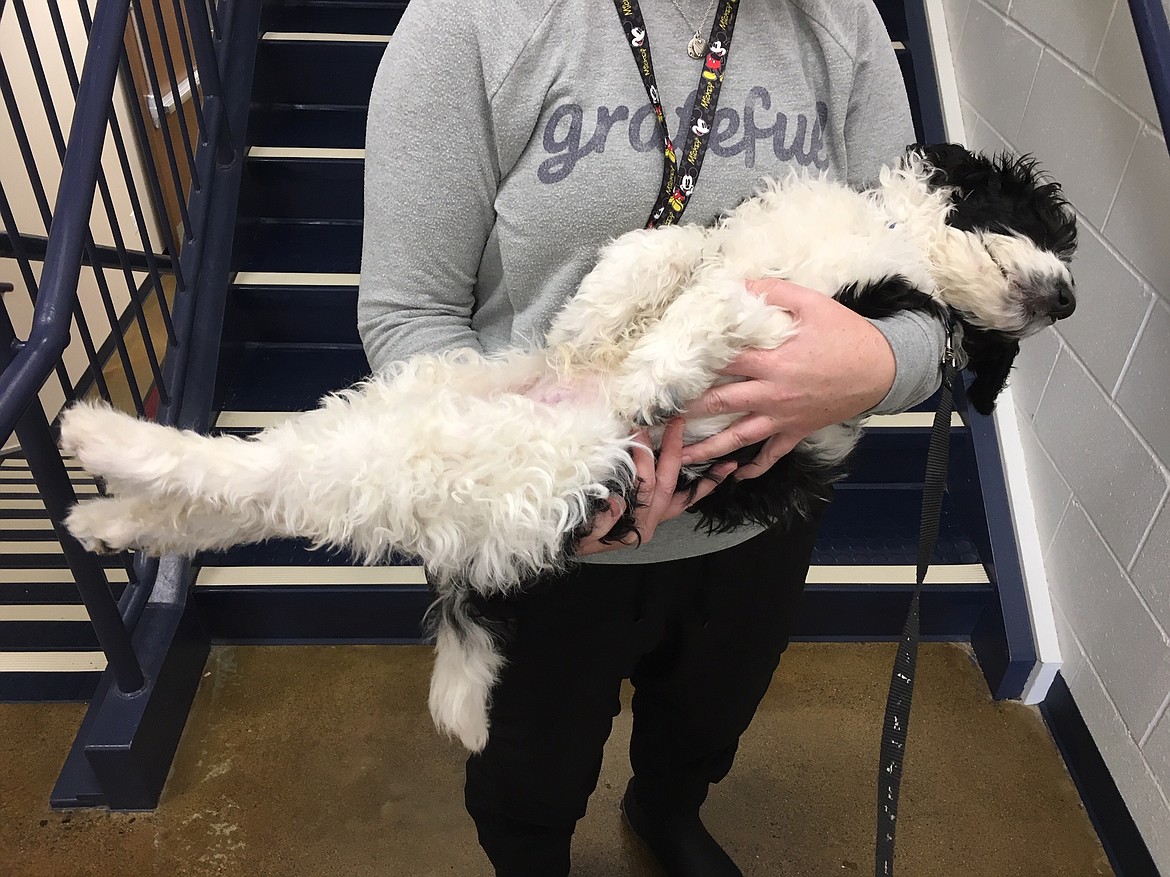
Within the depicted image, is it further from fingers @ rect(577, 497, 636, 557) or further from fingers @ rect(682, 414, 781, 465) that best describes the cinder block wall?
fingers @ rect(577, 497, 636, 557)

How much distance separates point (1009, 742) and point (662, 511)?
5.45 ft

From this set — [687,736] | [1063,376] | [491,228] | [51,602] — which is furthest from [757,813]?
[51,602]

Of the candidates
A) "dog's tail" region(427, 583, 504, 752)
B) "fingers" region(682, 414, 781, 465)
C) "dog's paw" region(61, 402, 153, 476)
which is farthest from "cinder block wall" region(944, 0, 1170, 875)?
"dog's paw" region(61, 402, 153, 476)

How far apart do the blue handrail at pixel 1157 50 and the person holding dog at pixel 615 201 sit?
666 mm

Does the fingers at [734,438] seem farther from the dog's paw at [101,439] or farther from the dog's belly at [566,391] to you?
the dog's paw at [101,439]

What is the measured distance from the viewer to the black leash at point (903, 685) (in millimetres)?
1172

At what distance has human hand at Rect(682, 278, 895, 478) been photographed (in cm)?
100

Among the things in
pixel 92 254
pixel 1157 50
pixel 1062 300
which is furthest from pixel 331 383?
pixel 1157 50

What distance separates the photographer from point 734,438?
1.04 meters

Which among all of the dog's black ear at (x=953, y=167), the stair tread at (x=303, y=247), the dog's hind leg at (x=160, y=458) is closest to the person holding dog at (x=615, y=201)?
the dog's black ear at (x=953, y=167)

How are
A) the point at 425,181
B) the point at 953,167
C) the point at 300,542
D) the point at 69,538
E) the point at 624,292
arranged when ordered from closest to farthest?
A: 1. the point at 425,181
2. the point at 624,292
3. the point at 953,167
4. the point at 69,538
5. the point at 300,542

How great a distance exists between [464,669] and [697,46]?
0.87 metres

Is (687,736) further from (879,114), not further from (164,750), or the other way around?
(164,750)

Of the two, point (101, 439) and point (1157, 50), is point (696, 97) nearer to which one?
point (101, 439)
